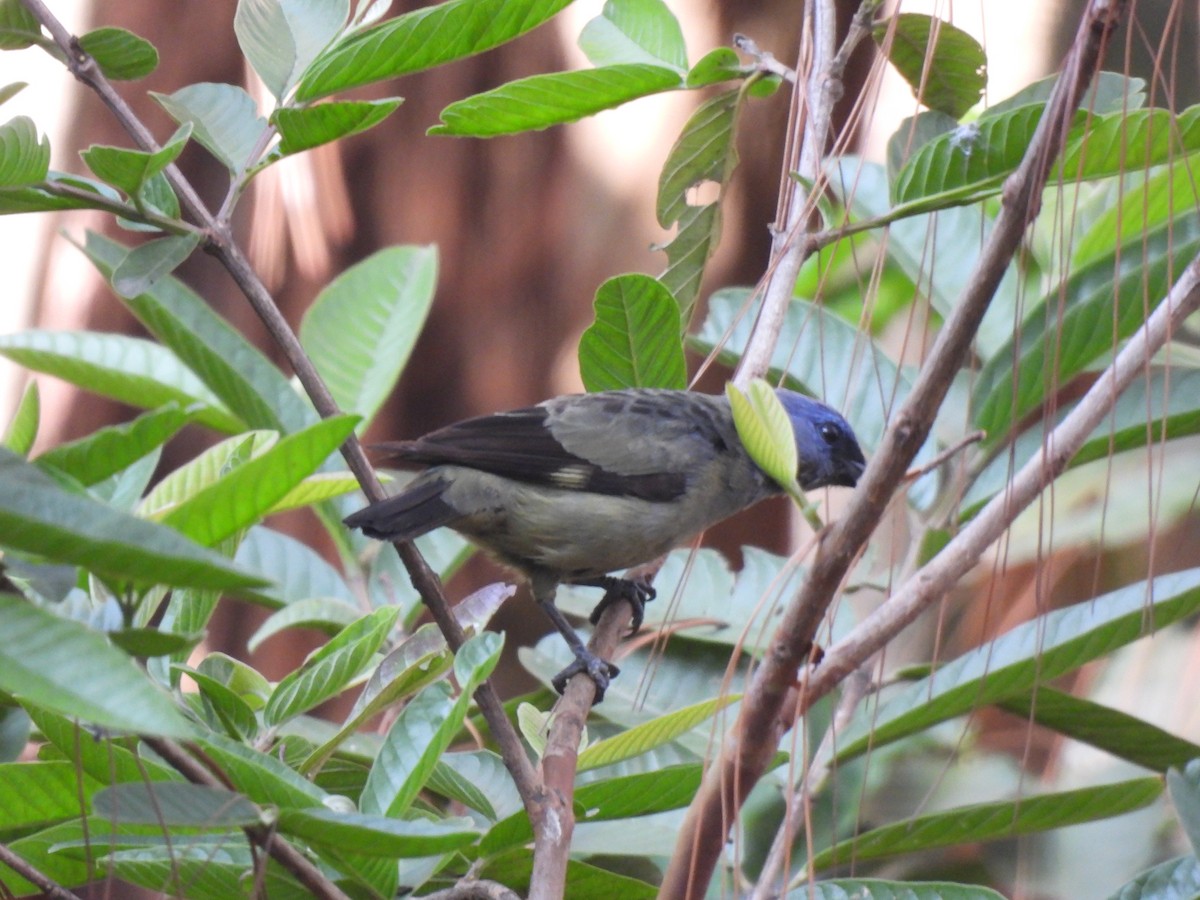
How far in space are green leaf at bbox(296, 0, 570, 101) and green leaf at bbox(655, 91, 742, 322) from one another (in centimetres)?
77

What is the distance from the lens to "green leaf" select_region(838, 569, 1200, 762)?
2020mm

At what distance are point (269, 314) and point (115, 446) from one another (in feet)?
1.84

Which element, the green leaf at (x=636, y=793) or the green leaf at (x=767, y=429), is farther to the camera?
the green leaf at (x=636, y=793)

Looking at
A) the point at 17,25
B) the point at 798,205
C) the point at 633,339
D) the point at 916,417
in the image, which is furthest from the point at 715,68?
the point at 916,417

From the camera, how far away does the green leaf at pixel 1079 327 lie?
2361 mm

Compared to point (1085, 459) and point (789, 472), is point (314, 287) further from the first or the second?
point (789, 472)

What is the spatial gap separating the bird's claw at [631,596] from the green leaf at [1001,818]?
0.82 metres

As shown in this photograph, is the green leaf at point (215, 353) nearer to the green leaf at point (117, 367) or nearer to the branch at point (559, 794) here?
the green leaf at point (117, 367)

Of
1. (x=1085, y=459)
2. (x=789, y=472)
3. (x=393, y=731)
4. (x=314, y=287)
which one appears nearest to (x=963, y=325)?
(x=789, y=472)

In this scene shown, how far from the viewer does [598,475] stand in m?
3.29

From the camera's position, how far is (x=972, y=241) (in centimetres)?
299

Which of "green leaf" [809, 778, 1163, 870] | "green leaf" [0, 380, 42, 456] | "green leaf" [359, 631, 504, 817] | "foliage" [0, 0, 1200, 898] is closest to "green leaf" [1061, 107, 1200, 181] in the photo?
"foliage" [0, 0, 1200, 898]

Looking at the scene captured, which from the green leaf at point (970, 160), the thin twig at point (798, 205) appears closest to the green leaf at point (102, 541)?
the green leaf at point (970, 160)

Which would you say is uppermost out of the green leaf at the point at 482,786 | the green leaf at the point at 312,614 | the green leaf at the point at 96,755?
the green leaf at the point at 96,755
